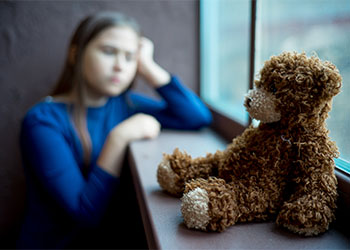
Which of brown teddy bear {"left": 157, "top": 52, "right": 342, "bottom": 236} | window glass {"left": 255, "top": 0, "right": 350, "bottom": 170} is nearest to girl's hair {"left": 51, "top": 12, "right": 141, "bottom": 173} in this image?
window glass {"left": 255, "top": 0, "right": 350, "bottom": 170}

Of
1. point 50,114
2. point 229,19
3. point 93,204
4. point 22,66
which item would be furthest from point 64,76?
point 229,19

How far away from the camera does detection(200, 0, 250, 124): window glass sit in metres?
0.97

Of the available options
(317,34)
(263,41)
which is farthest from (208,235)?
(263,41)

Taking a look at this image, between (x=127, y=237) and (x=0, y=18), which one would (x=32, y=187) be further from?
(x=0, y=18)

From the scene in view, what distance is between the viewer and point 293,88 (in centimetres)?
40

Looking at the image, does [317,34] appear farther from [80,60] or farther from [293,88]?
[80,60]

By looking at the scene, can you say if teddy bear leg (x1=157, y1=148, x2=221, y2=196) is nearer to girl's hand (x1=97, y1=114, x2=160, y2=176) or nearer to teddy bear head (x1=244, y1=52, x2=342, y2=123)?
teddy bear head (x1=244, y1=52, x2=342, y2=123)

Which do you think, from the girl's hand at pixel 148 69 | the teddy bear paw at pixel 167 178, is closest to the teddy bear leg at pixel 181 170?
the teddy bear paw at pixel 167 178

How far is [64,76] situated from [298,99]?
0.93 m

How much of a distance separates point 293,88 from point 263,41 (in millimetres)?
437

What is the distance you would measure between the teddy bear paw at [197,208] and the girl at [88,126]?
49cm

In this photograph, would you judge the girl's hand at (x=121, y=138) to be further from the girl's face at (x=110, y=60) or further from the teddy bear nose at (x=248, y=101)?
the teddy bear nose at (x=248, y=101)

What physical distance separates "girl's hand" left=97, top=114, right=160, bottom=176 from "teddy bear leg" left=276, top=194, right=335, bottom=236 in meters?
0.57

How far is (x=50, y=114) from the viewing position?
1016 millimetres
